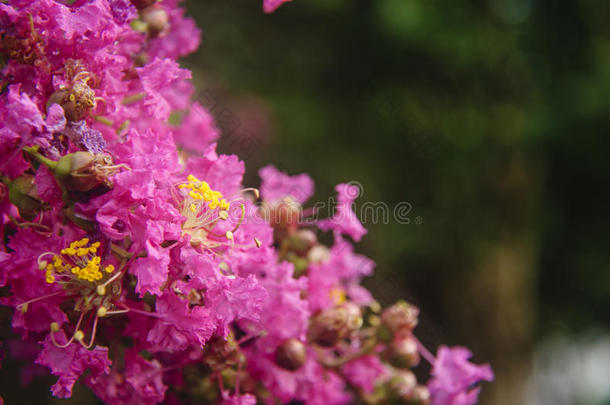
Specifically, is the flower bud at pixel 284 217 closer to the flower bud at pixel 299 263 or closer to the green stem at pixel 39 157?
the flower bud at pixel 299 263

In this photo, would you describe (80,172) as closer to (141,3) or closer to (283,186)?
(141,3)

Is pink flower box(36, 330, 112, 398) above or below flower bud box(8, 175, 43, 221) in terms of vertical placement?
below

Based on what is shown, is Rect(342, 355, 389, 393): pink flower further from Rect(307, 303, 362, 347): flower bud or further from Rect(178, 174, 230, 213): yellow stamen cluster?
Rect(178, 174, 230, 213): yellow stamen cluster

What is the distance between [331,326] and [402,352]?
0.57 ft

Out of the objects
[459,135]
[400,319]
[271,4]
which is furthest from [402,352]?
[459,135]

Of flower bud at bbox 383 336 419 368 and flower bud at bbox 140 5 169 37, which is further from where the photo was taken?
flower bud at bbox 383 336 419 368

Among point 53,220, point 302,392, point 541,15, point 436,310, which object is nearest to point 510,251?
point 436,310

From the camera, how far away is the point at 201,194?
760mm

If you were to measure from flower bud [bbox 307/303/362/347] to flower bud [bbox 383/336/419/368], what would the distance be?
0.11m

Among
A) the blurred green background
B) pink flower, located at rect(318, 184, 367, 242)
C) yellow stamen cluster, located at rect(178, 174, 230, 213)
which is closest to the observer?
yellow stamen cluster, located at rect(178, 174, 230, 213)

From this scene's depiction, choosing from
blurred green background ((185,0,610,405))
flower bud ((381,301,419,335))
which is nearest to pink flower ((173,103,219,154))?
flower bud ((381,301,419,335))

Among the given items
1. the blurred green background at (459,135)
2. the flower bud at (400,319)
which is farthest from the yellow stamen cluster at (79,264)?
the blurred green background at (459,135)

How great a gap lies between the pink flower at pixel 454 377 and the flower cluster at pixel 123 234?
12.0 inches

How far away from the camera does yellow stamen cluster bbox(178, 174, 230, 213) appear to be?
0.75m
